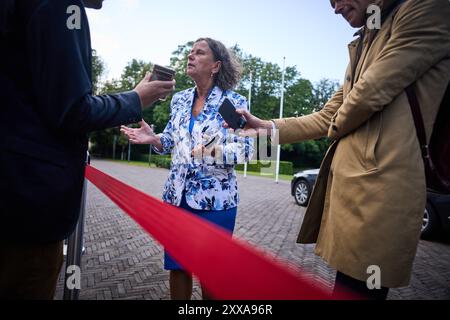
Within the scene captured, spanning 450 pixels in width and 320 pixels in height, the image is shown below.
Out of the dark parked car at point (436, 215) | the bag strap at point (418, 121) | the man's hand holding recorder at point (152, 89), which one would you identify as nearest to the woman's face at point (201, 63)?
the man's hand holding recorder at point (152, 89)

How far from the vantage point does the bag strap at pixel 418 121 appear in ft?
4.49

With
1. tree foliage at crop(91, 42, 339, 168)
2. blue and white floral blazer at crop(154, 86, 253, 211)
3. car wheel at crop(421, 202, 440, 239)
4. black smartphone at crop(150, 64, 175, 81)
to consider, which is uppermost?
tree foliage at crop(91, 42, 339, 168)

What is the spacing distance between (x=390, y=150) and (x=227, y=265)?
0.89m

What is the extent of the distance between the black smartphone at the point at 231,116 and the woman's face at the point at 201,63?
1.87 feet

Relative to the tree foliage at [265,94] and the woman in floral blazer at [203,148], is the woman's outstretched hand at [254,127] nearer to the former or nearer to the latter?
the woman in floral blazer at [203,148]

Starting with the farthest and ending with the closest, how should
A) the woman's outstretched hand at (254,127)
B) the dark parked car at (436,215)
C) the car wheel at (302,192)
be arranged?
the car wheel at (302,192) → the dark parked car at (436,215) → the woman's outstretched hand at (254,127)

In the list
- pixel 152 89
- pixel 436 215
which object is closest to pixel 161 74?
pixel 152 89

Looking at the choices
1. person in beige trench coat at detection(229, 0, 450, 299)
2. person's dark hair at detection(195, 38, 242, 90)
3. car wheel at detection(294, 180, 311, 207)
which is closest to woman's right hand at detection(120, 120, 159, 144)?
person's dark hair at detection(195, 38, 242, 90)

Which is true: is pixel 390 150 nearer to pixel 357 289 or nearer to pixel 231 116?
pixel 357 289

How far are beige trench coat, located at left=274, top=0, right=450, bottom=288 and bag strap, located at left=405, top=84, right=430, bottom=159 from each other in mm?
19

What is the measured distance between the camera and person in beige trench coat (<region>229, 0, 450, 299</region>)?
135 centimetres

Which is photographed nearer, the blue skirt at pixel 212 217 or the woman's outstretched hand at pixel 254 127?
the woman's outstretched hand at pixel 254 127

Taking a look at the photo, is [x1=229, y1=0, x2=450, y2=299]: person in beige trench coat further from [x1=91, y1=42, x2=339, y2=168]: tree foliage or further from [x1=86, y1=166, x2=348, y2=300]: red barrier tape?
[x1=91, y1=42, x2=339, y2=168]: tree foliage
